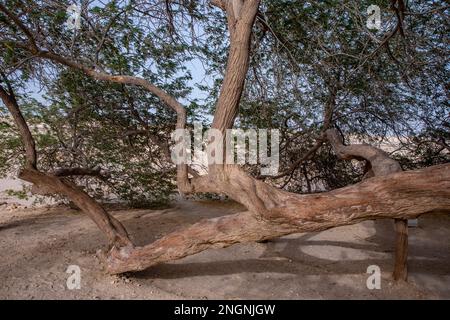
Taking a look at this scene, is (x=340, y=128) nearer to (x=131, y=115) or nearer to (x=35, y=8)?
(x=131, y=115)

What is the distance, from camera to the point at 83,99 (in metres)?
5.64

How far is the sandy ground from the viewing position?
3.30 metres

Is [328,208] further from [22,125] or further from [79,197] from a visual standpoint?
[22,125]

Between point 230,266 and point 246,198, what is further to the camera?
point 230,266

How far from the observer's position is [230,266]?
4.00 metres

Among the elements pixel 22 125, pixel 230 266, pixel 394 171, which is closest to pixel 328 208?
pixel 394 171

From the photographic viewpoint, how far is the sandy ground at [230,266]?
330 cm

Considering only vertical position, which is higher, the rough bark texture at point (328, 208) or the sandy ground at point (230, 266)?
the rough bark texture at point (328, 208)

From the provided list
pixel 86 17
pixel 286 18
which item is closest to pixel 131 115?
pixel 86 17

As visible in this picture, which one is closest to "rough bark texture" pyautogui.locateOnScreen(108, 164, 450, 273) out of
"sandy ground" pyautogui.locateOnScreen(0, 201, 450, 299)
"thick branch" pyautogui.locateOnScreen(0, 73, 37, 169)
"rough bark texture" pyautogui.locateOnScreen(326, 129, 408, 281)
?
"sandy ground" pyautogui.locateOnScreen(0, 201, 450, 299)

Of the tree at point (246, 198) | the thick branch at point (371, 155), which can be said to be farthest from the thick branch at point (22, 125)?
the thick branch at point (371, 155)

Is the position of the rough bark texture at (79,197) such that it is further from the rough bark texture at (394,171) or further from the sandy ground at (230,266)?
the rough bark texture at (394,171)

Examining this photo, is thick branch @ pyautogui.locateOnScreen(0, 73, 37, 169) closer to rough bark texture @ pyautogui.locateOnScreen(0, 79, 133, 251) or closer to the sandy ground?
rough bark texture @ pyautogui.locateOnScreen(0, 79, 133, 251)

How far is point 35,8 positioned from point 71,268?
312 centimetres
